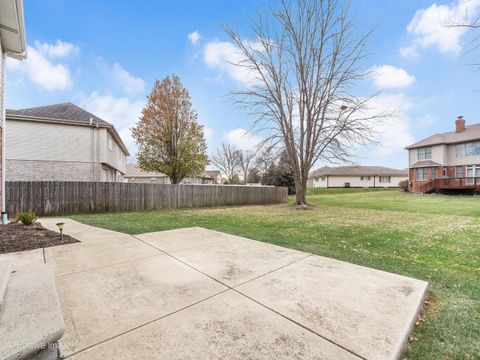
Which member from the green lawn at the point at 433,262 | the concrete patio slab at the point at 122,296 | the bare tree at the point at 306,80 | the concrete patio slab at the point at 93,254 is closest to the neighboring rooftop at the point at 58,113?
the bare tree at the point at 306,80

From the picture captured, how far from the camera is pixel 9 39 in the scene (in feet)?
22.6

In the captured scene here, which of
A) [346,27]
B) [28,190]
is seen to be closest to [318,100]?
[346,27]

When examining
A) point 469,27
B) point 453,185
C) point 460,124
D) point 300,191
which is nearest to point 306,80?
point 300,191

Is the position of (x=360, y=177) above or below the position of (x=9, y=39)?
below

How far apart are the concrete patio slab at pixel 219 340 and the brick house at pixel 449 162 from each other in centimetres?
3054

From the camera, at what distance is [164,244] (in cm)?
455

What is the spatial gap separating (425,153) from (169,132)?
2894 centimetres

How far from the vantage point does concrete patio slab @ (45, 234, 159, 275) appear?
3.30 metres

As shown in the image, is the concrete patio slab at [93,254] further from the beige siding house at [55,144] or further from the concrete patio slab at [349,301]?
the beige siding house at [55,144]

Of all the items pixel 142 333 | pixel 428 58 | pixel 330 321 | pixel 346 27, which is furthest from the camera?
pixel 346 27

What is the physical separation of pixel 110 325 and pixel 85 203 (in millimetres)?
11251

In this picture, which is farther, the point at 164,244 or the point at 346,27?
the point at 346,27

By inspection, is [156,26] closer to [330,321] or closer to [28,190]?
[28,190]

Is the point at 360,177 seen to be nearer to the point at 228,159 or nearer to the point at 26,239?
the point at 228,159
